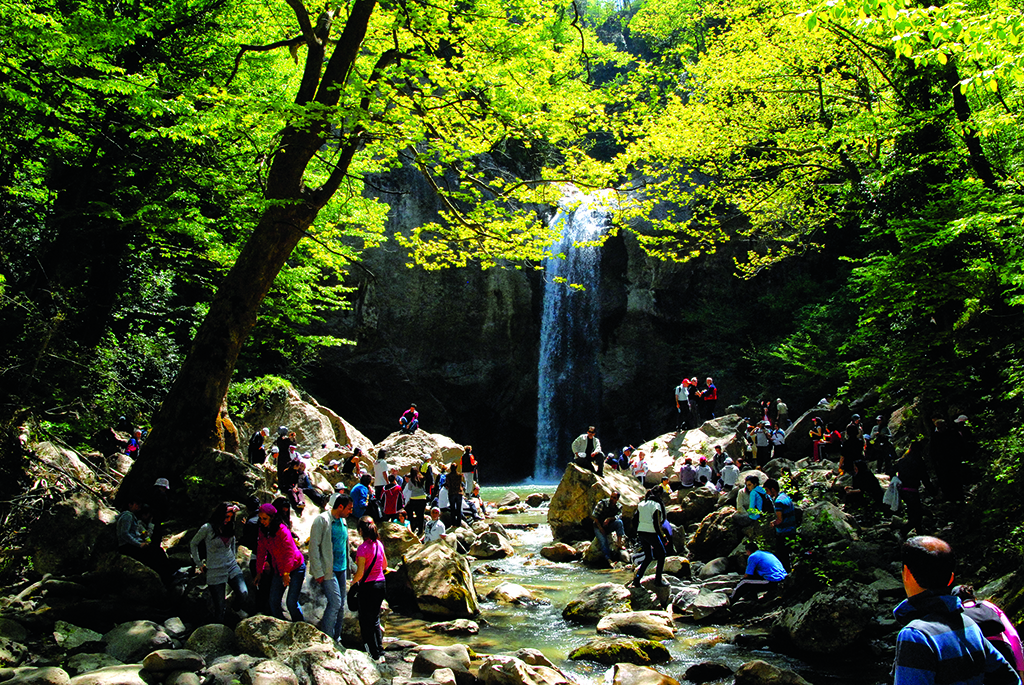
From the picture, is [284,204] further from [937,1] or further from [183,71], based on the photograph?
[937,1]

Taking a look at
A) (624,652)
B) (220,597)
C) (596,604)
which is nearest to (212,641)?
(220,597)

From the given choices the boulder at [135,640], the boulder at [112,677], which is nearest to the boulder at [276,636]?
the boulder at [135,640]

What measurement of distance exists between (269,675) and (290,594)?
1.81 metres

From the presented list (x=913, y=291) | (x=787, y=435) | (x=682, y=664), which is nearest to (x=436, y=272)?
(x=787, y=435)

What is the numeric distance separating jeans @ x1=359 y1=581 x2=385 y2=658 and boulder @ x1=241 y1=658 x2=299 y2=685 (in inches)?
46.9

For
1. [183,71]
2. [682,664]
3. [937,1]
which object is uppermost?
[937,1]

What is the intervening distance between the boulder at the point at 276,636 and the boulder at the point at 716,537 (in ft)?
26.6

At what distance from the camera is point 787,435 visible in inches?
770

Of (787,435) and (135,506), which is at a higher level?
(787,435)

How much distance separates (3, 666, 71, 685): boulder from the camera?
5.15 metres

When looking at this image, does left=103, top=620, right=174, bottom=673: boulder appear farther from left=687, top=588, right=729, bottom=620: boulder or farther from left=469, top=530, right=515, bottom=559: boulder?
left=469, top=530, right=515, bottom=559: boulder

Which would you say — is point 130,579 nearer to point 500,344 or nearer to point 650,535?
point 650,535

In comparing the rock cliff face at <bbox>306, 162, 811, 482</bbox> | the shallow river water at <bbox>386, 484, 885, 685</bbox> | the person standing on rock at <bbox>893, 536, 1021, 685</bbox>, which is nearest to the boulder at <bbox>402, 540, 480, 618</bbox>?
the shallow river water at <bbox>386, 484, 885, 685</bbox>

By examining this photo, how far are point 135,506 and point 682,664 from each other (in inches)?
269
